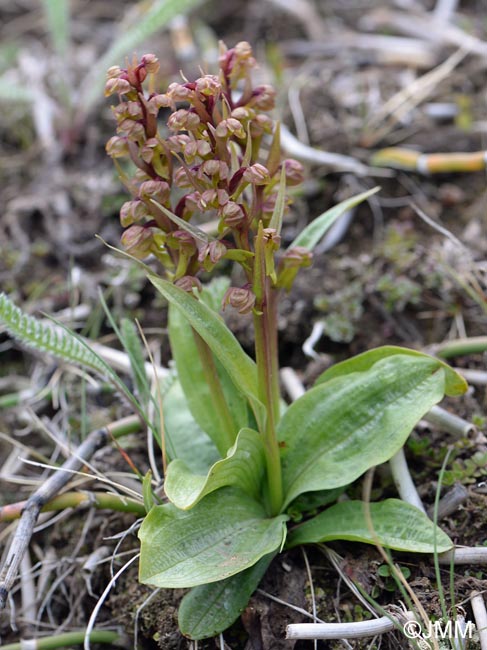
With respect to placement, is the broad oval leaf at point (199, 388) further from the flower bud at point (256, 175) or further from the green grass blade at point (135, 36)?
the green grass blade at point (135, 36)

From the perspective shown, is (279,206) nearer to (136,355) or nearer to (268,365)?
(268,365)

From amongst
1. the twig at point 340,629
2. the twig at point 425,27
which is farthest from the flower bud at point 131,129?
the twig at point 425,27

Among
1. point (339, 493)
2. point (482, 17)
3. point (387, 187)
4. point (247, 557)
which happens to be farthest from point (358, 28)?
point (247, 557)

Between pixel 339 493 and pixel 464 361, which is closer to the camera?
pixel 339 493

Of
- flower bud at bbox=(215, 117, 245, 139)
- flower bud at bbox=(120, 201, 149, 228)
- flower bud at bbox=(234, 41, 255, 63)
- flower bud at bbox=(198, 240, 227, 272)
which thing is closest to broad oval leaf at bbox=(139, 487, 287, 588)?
flower bud at bbox=(198, 240, 227, 272)

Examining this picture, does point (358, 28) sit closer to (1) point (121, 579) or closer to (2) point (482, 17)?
(2) point (482, 17)

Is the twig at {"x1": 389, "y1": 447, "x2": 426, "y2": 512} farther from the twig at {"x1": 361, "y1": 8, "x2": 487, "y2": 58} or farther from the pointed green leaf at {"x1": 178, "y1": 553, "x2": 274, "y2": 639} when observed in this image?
the twig at {"x1": 361, "y1": 8, "x2": 487, "y2": 58}

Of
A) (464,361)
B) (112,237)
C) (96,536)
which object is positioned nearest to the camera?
(96,536)
